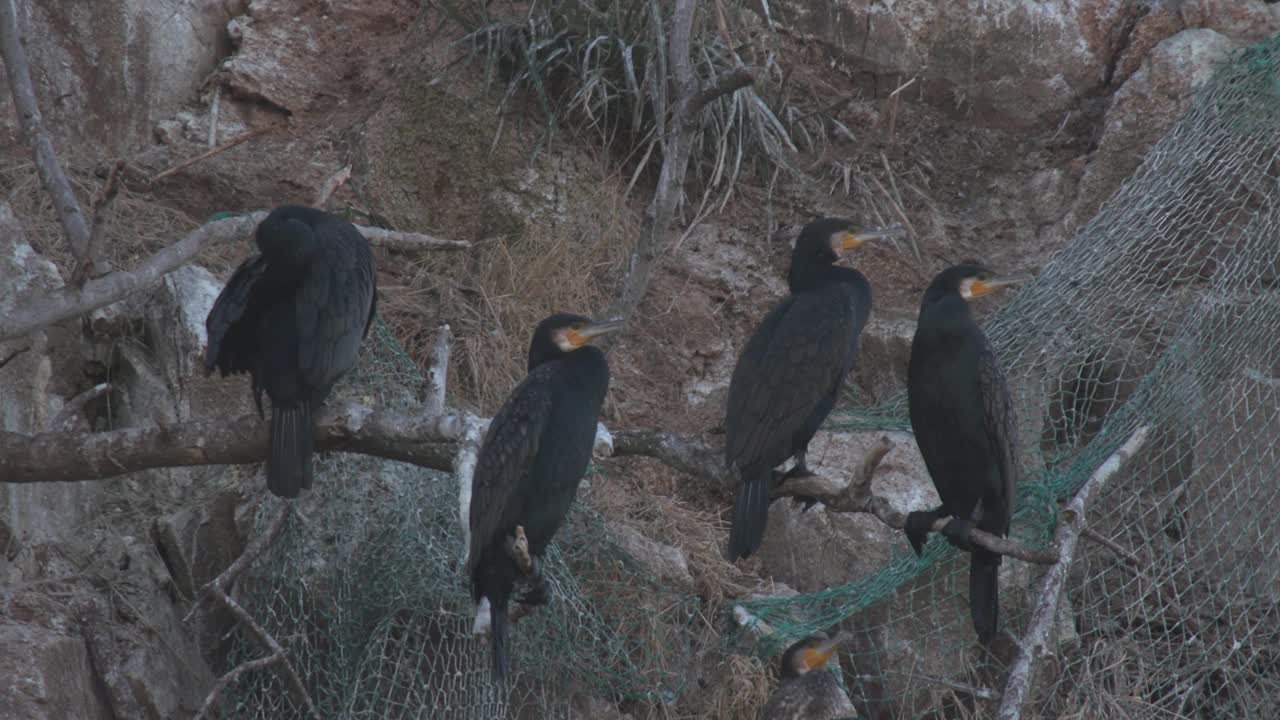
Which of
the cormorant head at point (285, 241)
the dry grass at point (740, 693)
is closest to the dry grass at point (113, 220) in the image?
the cormorant head at point (285, 241)

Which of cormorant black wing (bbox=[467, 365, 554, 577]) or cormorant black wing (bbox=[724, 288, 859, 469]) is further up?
cormorant black wing (bbox=[724, 288, 859, 469])

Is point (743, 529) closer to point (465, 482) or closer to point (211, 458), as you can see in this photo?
point (465, 482)

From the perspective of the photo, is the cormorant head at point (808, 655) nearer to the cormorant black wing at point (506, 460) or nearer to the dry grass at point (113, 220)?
the cormorant black wing at point (506, 460)

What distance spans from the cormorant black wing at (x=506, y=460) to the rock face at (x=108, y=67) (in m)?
3.06

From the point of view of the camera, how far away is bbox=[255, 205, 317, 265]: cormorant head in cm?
371

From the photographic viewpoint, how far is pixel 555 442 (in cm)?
365

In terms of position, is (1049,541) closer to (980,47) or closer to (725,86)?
(725,86)

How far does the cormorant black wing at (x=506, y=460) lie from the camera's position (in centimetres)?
353

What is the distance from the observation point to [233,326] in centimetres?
383

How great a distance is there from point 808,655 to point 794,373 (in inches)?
47.1

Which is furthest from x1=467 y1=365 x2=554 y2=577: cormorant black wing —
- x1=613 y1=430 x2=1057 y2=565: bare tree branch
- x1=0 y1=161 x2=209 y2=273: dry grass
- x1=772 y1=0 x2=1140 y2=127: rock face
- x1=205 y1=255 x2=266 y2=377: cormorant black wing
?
x1=772 y1=0 x2=1140 y2=127: rock face

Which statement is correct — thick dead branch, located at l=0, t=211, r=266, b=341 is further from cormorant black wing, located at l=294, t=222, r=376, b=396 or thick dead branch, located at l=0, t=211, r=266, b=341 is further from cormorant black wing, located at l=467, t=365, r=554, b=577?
cormorant black wing, located at l=467, t=365, r=554, b=577

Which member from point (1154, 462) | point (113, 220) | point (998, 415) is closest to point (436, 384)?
point (998, 415)

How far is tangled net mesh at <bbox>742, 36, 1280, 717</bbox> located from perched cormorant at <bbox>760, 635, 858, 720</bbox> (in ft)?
0.26
